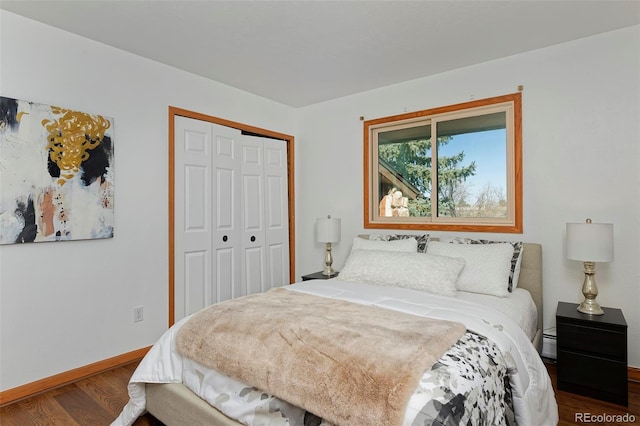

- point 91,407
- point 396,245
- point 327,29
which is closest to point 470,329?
point 396,245

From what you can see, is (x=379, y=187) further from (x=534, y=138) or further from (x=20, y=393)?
(x=20, y=393)

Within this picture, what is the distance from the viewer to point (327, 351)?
142 cm

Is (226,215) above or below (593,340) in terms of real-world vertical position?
above

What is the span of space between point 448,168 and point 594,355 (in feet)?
5.93

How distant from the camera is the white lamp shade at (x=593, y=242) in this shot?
2336mm

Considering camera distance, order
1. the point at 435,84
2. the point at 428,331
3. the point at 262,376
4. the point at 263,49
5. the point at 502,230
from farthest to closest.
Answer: the point at 435,84, the point at 502,230, the point at 263,49, the point at 428,331, the point at 262,376

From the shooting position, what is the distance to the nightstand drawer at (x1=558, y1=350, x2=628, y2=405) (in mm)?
2178

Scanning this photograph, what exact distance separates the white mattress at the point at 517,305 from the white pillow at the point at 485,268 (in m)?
0.05

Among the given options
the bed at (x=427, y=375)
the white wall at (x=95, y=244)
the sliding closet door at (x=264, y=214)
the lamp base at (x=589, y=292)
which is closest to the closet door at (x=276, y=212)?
the sliding closet door at (x=264, y=214)

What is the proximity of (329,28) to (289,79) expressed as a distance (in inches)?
40.2

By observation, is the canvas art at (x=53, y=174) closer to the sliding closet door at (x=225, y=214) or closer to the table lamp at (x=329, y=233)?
the sliding closet door at (x=225, y=214)

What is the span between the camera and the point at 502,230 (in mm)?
3006

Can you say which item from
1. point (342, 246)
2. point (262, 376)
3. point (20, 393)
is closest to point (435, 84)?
point (342, 246)

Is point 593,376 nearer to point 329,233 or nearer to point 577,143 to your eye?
point 577,143
